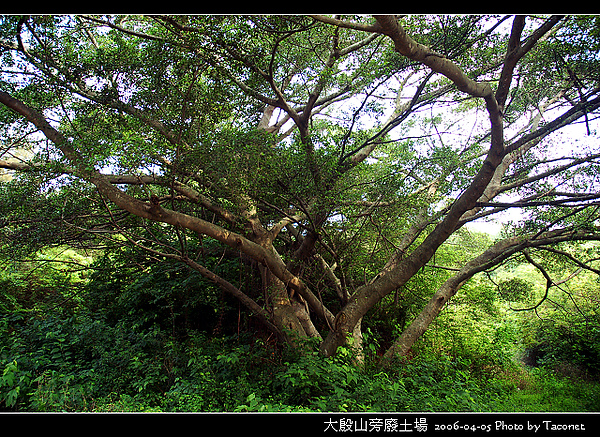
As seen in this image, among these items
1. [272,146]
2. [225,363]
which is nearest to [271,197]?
[272,146]

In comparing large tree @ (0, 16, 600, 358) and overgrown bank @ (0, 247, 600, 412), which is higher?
large tree @ (0, 16, 600, 358)

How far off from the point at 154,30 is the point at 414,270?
4789 mm

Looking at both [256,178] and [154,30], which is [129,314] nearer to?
[256,178]

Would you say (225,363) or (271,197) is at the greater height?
(271,197)

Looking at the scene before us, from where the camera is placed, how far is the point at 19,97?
13.3 ft

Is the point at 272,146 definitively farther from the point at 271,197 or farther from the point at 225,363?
the point at 225,363

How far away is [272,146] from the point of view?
429 cm

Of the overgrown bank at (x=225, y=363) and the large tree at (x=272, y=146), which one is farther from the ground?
the large tree at (x=272, y=146)

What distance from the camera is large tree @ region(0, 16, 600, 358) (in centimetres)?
353

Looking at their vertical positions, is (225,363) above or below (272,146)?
below

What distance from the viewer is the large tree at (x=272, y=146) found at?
139 inches
